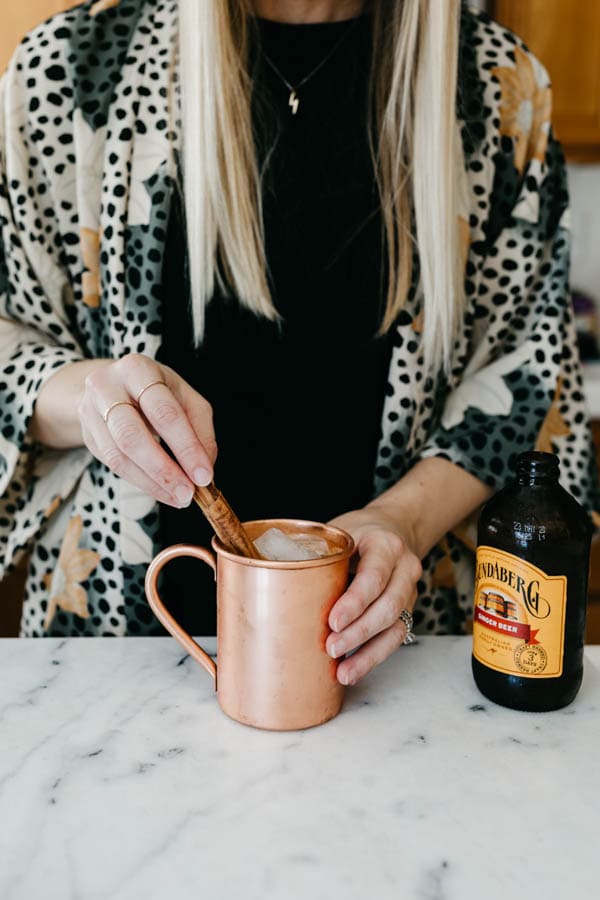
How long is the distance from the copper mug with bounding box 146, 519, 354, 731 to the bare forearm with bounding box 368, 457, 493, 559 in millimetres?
237

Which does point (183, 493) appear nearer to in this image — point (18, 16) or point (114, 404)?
point (114, 404)

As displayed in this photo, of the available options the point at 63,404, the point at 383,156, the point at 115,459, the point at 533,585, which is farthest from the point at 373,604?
the point at 383,156

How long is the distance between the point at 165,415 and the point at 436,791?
313 mm

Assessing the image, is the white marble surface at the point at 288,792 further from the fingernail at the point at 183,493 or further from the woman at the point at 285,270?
the woman at the point at 285,270

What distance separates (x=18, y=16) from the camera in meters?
1.81

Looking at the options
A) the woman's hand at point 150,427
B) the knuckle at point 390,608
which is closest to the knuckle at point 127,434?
the woman's hand at point 150,427

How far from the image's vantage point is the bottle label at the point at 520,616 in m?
0.65

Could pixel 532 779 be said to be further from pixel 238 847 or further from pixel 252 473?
pixel 252 473

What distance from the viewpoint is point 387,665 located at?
0.77 m

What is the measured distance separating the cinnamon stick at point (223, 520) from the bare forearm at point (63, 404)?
0.27m

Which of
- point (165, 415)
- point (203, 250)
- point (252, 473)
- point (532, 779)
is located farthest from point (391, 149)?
point (532, 779)

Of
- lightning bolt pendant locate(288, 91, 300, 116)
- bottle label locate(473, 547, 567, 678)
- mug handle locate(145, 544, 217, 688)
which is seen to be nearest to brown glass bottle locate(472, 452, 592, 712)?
bottle label locate(473, 547, 567, 678)

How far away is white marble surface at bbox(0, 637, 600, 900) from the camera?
0.51 metres

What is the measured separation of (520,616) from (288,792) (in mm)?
208
